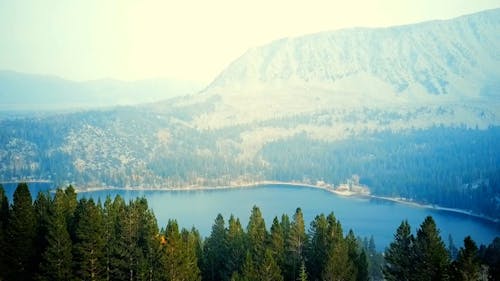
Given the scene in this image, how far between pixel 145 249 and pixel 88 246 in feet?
24.3

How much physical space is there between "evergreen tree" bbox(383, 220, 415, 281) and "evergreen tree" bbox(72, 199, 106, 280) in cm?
2895

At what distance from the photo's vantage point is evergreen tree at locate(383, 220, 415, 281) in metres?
56.0

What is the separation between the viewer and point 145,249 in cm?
5925

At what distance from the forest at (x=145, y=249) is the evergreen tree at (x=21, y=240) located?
9 cm

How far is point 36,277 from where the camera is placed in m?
52.9

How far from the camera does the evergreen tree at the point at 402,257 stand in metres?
56.0

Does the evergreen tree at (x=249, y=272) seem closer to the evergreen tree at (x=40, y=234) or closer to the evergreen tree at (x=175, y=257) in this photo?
the evergreen tree at (x=175, y=257)

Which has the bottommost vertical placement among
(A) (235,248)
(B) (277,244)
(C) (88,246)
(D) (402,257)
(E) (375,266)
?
(E) (375,266)

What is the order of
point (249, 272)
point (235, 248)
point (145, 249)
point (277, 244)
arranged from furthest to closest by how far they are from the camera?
point (235, 248) < point (277, 244) < point (145, 249) < point (249, 272)

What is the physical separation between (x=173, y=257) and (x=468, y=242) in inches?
1018

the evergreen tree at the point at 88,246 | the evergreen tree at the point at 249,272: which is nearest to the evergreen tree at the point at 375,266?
the evergreen tree at the point at 249,272

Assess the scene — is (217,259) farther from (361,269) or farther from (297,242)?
(361,269)

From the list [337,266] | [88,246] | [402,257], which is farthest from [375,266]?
[88,246]

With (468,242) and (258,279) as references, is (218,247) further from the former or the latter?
(468,242)
